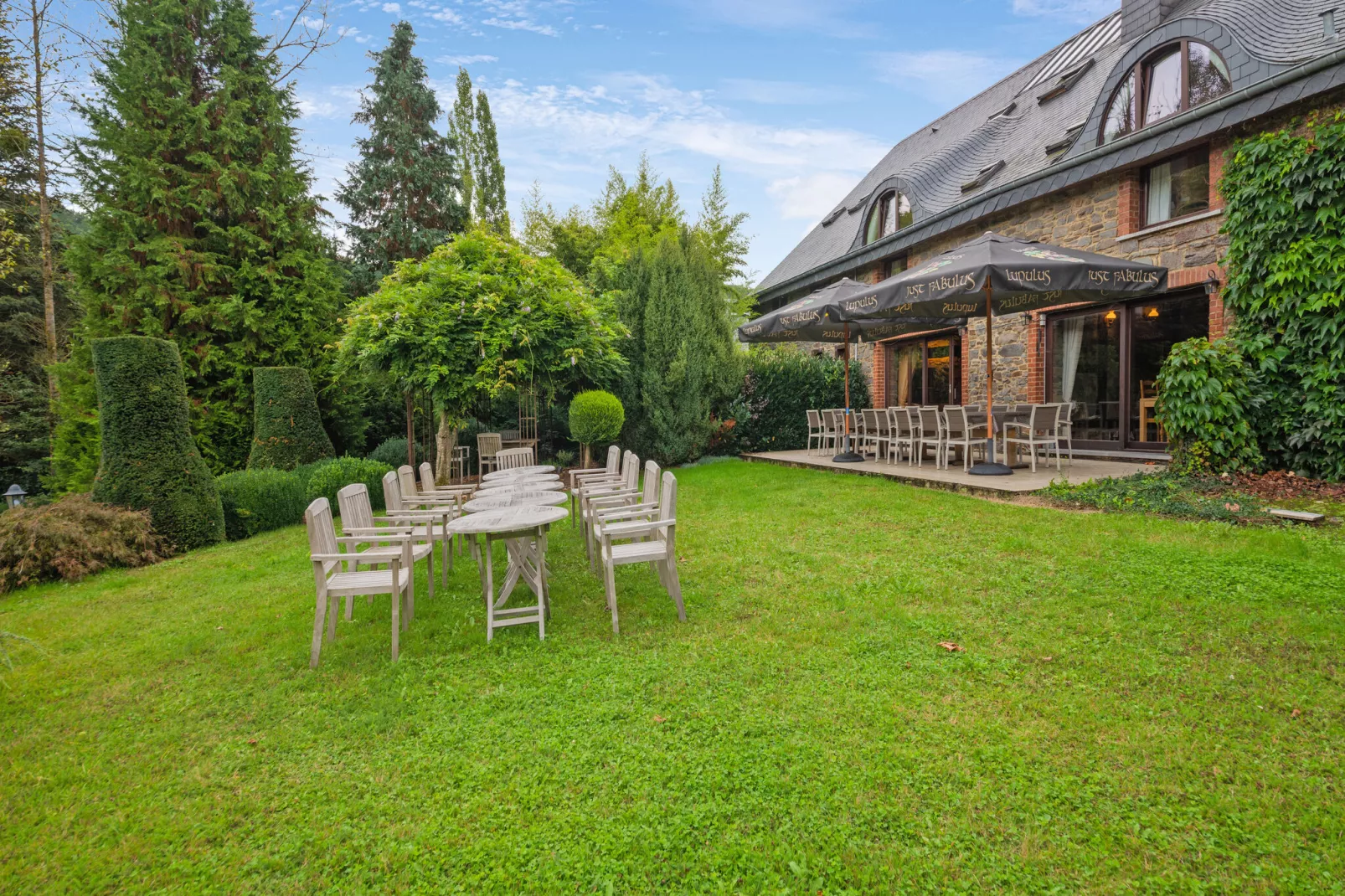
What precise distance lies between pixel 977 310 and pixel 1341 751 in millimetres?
7888

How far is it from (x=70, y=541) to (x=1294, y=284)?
12.4 metres

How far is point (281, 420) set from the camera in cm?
926

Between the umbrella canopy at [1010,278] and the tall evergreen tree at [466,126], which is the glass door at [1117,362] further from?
the tall evergreen tree at [466,126]

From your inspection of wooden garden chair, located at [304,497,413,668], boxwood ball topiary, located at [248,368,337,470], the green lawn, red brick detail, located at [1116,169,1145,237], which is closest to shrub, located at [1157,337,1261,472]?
the green lawn

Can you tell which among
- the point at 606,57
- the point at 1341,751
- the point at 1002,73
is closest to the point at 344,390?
the point at 606,57

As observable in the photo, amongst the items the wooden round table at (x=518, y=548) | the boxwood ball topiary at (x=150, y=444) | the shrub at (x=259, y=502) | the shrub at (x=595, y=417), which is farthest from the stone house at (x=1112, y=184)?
the boxwood ball topiary at (x=150, y=444)

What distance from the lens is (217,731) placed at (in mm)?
2754

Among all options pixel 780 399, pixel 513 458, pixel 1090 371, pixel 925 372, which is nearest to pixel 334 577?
pixel 513 458

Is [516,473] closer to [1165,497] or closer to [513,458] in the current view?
[513,458]

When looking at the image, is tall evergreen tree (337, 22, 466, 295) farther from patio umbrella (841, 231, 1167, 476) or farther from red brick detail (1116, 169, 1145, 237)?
red brick detail (1116, 169, 1145, 237)

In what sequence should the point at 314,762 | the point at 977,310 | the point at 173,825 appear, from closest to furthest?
the point at 173,825, the point at 314,762, the point at 977,310

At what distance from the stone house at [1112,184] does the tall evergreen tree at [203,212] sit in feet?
39.1

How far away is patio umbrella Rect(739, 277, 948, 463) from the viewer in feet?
30.4

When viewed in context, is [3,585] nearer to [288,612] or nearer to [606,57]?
[288,612]
